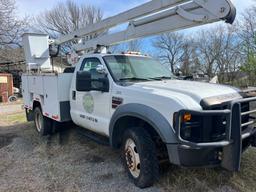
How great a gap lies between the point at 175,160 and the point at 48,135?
4530mm

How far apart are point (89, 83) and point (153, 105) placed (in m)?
1.37

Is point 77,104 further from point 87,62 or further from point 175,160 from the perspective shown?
point 175,160

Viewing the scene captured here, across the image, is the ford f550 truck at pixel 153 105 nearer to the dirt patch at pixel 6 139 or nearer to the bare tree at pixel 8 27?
the dirt patch at pixel 6 139

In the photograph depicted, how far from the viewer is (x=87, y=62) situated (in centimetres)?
502

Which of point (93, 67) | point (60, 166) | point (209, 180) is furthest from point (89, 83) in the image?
point (209, 180)

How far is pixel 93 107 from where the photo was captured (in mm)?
4570

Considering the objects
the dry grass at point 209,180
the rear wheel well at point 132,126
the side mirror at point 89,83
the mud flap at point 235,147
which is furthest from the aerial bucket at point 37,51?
the mud flap at point 235,147

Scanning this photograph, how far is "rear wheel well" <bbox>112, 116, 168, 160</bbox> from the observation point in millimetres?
3648

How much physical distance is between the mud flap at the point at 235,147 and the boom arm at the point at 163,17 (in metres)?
1.36

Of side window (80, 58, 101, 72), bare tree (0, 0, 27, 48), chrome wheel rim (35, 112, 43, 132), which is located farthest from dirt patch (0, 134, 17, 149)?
bare tree (0, 0, 27, 48)

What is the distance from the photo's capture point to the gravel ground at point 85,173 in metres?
3.53

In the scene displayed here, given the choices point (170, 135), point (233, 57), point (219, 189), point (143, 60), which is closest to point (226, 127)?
point (170, 135)

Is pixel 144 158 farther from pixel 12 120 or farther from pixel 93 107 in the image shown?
pixel 12 120

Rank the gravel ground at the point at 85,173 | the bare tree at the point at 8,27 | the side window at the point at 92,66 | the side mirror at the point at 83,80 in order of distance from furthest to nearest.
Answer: the bare tree at the point at 8,27, the side window at the point at 92,66, the side mirror at the point at 83,80, the gravel ground at the point at 85,173
